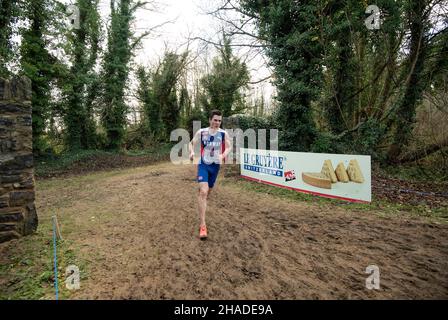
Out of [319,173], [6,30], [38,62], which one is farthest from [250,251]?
[38,62]

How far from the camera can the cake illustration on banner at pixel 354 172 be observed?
610 cm

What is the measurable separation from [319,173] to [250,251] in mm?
4223

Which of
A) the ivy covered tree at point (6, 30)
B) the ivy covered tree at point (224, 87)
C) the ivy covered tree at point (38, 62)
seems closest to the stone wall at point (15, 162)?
the ivy covered tree at point (6, 30)

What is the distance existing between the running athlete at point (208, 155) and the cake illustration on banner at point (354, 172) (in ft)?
12.5

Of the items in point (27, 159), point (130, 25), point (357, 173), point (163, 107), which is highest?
point (130, 25)

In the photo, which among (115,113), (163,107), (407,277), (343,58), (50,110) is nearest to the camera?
(407,277)

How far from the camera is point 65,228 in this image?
4711mm

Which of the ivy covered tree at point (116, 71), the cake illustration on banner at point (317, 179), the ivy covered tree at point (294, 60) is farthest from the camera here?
the ivy covered tree at point (116, 71)

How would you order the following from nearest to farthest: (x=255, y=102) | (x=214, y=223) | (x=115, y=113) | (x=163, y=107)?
(x=214, y=223) → (x=115, y=113) → (x=163, y=107) → (x=255, y=102)

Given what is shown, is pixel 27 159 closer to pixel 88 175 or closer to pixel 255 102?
pixel 88 175

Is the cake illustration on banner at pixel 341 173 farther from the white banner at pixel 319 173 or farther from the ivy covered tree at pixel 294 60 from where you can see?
the ivy covered tree at pixel 294 60

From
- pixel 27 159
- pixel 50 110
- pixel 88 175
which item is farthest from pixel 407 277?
pixel 50 110

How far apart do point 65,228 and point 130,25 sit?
17.6m

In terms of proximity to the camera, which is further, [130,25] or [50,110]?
[130,25]
